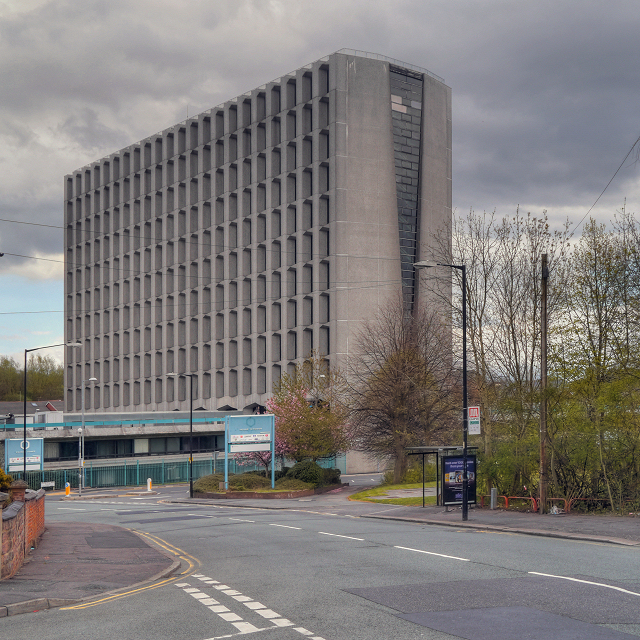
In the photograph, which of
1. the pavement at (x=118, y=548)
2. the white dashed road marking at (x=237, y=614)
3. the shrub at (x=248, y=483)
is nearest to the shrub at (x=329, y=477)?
the shrub at (x=248, y=483)

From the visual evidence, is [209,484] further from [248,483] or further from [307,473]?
[307,473]

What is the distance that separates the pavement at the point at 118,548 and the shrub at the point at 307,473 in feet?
52.8

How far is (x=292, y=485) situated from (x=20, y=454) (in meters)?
19.1

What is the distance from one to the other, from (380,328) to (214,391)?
46599mm

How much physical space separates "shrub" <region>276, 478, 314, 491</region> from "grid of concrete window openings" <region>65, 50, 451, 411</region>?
1249 inches

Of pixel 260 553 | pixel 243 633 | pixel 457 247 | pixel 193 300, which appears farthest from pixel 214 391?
pixel 243 633

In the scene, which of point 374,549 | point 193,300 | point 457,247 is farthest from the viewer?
point 193,300

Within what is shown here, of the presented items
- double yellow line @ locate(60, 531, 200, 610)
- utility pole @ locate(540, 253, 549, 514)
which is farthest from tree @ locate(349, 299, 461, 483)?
double yellow line @ locate(60, 531, 200, 610)

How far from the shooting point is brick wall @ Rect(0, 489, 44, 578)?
14.7 meters

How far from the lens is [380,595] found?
12273 millimetres

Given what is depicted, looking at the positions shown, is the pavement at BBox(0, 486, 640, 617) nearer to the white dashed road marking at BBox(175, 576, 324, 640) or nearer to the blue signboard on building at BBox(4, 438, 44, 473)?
the white dashed road marking at BBox(175, 576, 324, 640)

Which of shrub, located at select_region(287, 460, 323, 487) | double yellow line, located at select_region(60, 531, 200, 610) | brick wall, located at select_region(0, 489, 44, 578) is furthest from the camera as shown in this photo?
shrub, located at select_region(287, 460, 323, 487)

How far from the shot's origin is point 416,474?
5319 centimetres

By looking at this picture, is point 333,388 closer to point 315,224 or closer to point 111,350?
point 315,224
